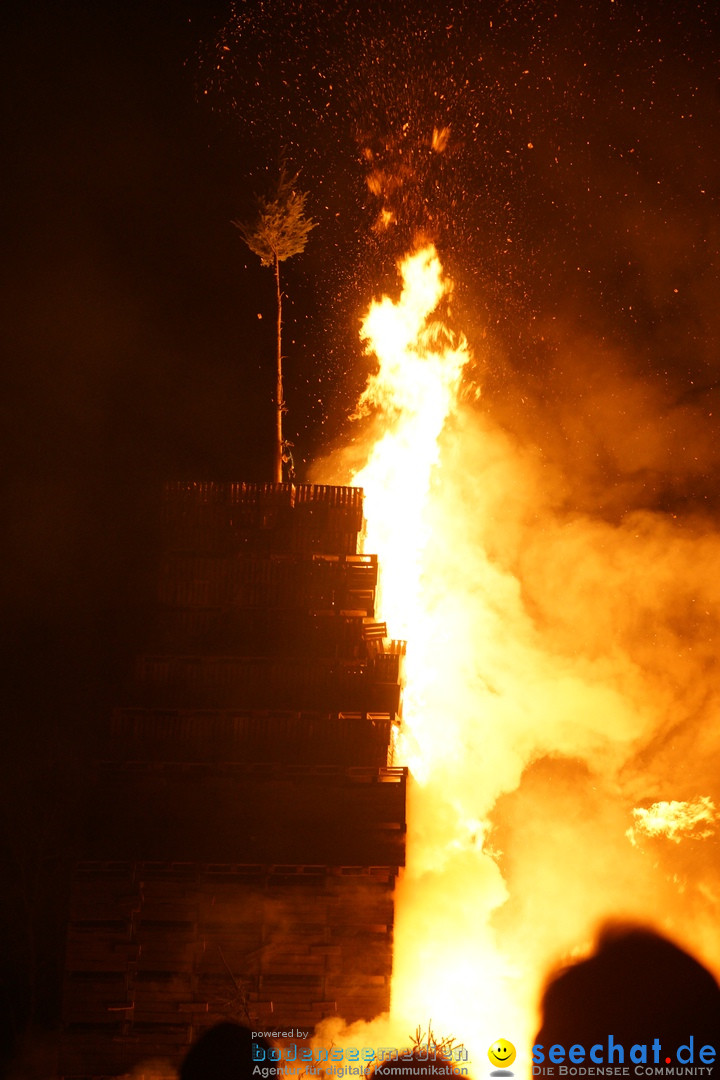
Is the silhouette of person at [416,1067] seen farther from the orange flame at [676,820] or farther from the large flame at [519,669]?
the orange flame at [676,820]

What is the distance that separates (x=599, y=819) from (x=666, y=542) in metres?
8.50

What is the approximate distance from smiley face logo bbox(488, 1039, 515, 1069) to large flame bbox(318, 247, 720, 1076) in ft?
8.27

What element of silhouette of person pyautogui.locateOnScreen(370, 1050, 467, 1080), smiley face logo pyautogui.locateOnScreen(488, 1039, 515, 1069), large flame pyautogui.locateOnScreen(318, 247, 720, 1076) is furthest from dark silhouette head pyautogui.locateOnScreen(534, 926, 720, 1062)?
silhouette of person pyautogui.locateOnScreen(370, 1050, 467, 1080)

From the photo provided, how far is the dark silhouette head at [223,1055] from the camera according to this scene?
16.5 metres

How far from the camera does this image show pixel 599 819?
22.8 meters

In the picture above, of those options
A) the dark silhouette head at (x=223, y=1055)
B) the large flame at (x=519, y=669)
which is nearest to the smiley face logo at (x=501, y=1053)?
the large flame at (x=519, y=669)

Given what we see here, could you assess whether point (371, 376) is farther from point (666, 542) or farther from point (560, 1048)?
point (560, 1048)

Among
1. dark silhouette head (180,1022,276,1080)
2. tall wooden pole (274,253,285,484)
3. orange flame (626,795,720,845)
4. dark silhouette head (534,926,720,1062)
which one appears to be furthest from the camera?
orange flame (626,795,720,845)

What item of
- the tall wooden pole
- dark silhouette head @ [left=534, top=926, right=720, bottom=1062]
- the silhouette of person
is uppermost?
the tall wooden pole

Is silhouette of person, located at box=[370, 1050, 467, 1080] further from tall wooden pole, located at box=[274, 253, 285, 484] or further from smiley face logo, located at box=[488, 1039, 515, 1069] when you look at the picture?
tall wooden pole, located at box=[274, 253, 285, 484]

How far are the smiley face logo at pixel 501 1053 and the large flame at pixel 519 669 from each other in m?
2.52

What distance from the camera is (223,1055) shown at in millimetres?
16641

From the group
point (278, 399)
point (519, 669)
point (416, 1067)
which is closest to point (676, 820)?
point (519, 669)

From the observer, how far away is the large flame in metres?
21.3
